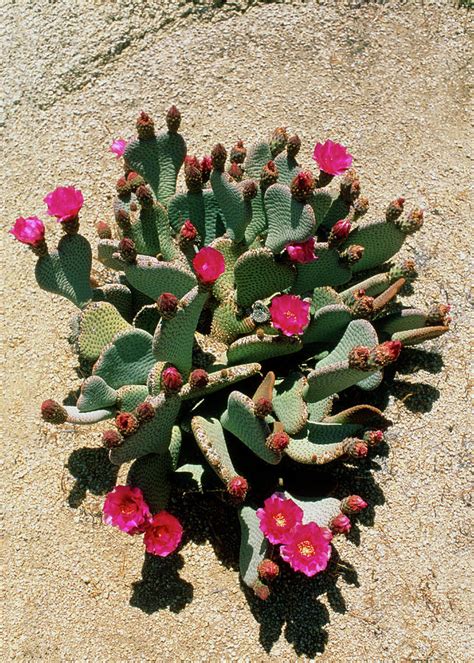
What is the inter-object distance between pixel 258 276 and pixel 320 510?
1.08 metres

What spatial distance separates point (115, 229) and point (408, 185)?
76.1 inches

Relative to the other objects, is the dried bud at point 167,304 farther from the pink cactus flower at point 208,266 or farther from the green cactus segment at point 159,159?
the green cactus segment at point 159,159

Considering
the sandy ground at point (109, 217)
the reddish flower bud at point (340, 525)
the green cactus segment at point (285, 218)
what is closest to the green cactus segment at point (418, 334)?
the sandy ground at point (109, 217)

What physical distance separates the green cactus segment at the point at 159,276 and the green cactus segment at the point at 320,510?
1.08 meters

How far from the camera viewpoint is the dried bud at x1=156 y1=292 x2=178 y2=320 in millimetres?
2406

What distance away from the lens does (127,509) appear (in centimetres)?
259

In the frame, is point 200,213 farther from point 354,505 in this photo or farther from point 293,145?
point 354,505

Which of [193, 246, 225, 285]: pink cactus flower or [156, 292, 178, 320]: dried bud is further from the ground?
[193, 246, 225, 285]: pink cactus flower

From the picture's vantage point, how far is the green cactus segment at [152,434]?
2.47 metres

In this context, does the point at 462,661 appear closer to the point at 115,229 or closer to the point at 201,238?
the point at 201,238

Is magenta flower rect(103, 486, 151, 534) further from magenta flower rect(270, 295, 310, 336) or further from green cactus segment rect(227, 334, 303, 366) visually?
magenta flower rect(270, 295, 310, 336)

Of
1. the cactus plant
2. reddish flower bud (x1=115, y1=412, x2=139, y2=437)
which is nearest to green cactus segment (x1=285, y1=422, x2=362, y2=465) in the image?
the cactus plant

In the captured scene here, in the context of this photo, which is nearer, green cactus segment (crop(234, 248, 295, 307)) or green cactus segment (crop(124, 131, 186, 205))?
green cactus segment (crop(234, 248, 295, 307))

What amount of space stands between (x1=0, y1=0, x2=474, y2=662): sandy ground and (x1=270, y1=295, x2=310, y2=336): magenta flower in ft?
3.04
